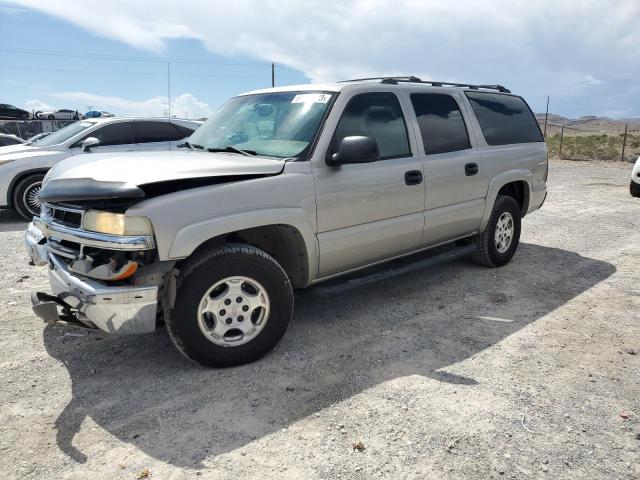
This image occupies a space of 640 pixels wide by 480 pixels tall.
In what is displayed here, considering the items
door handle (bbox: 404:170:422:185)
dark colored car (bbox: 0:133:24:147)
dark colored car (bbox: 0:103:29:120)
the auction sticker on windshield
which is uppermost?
dark colored car (bbox: 0:103:29:120)

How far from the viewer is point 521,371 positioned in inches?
135

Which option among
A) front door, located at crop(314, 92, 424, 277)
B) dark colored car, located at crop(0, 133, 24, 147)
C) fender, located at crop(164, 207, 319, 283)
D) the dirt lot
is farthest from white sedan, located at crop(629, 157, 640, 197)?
dark colored car, located at crop(0, 133, 24, 147)

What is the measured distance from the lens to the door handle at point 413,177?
14.0ft

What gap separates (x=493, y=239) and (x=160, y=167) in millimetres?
3791

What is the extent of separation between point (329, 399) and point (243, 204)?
131 centimetres

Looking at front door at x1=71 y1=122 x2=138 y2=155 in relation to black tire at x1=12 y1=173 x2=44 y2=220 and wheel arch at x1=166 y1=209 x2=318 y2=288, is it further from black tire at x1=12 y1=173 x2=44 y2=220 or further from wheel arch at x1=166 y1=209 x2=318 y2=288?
wheel arch at x1=166 y1=209 x2=318 y2=288

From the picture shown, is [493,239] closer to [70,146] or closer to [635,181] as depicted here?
[70,146]

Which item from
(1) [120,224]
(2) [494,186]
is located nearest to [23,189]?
(1) [120,224]

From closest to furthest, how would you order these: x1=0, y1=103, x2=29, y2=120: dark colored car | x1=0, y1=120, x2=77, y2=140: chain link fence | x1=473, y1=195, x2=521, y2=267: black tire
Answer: x1=473, y1=195, x2=521, y2=267: black tire → x1=0, y1=120, x2=77, y2=140: chain link fence → x1=0, y1=103, x2=29, y2=120: dark colored car

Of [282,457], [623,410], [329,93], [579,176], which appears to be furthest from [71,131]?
[579,176]

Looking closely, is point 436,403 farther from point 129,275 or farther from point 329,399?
point 129,275

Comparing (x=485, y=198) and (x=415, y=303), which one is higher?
(x=485, y=198)

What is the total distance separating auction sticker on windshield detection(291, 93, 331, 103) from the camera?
12.9 feet

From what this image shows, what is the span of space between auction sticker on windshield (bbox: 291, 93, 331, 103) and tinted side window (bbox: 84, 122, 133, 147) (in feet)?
18.8
